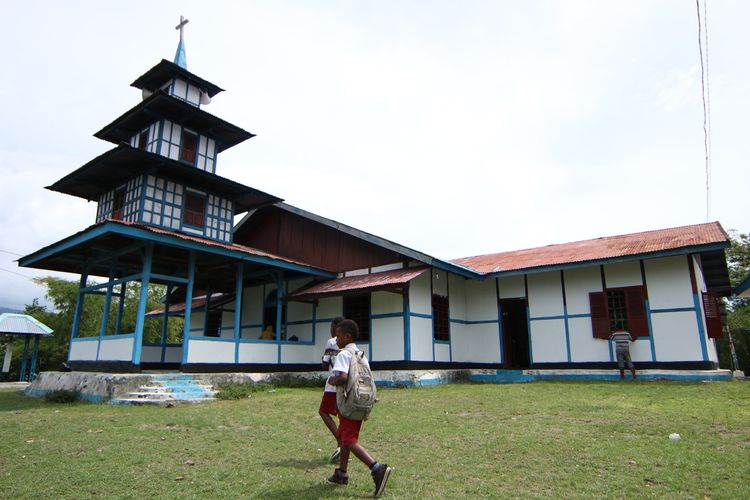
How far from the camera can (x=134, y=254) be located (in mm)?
16250

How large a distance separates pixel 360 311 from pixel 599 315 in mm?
7505

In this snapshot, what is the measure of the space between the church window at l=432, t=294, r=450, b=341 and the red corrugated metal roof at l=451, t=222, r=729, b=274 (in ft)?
6.17

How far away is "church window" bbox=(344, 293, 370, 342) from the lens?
16.3 meters

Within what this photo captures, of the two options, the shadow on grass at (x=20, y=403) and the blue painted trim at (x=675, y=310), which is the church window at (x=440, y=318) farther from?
the shadow on grass at (x=20, y=403)

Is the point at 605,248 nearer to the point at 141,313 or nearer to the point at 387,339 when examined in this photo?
the point at 387,339

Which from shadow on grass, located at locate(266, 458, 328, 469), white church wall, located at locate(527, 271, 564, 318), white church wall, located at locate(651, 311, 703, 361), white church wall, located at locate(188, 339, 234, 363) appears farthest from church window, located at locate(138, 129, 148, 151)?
white church wall, located at locate(651, 311, 703, 361)

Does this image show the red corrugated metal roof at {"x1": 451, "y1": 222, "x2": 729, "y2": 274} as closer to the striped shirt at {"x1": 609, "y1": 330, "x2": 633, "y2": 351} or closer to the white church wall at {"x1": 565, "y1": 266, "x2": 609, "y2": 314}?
the white church wall at {"x1": 565, "y1": 266, "x2": 609, "y2": 314}

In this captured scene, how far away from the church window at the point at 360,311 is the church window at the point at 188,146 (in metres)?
7.44

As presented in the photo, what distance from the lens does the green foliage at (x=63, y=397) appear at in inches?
469

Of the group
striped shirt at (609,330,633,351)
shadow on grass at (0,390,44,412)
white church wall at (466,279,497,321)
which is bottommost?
shadow on grass at (0,390,44,412)

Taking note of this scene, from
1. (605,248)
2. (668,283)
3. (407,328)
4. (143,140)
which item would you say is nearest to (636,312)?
(668,283)

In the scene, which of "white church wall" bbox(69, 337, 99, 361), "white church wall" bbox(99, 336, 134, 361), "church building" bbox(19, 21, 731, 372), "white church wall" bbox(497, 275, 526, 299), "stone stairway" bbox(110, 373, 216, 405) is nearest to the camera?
"stone stairway" bbox(110, 373, 216, 405)

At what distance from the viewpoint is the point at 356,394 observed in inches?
182

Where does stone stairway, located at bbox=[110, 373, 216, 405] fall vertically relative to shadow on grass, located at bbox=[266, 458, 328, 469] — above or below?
above
